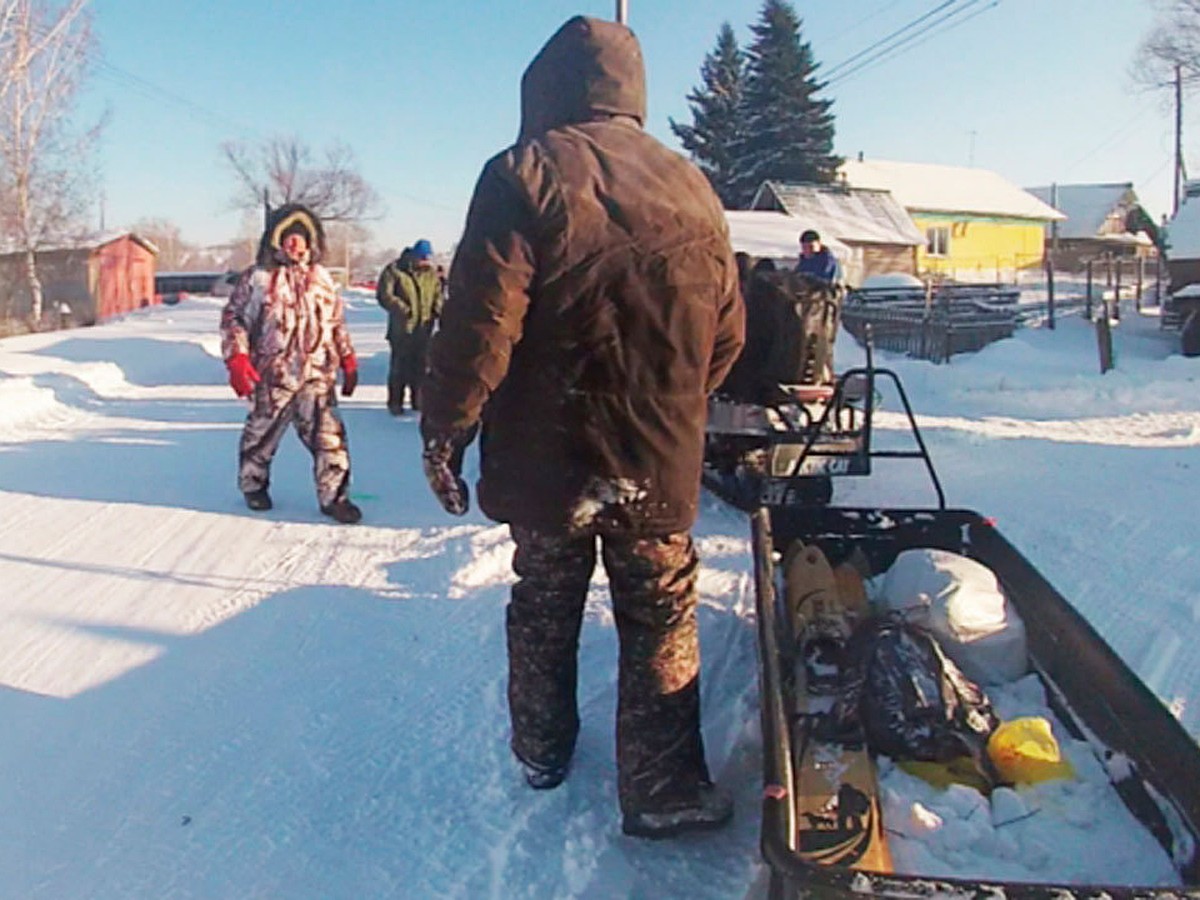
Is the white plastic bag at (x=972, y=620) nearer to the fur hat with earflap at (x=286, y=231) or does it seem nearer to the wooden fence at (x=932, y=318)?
the fur hat with earflap at (x=286, y=231)

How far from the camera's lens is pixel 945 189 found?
166ft

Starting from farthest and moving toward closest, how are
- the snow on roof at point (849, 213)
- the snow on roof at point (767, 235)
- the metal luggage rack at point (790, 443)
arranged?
the snow on roof at point (849, 213)
the snow on roof at point (767, 235)
the metal luggage rack at point (790, 443)

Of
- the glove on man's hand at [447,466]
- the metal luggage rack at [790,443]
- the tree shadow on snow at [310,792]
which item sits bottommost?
the tree shadow on snow at [310,792]

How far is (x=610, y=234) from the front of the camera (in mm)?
2373

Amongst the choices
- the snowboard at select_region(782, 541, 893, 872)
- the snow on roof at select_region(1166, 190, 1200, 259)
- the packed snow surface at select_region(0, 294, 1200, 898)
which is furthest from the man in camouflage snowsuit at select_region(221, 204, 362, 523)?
the snow on roof at select_region(1166, 190, 1200, 259)

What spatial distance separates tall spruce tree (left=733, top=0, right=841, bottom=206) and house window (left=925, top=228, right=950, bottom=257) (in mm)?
10145

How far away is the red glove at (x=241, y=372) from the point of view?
17.7 feet

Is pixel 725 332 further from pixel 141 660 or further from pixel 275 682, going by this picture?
pixel 141 660

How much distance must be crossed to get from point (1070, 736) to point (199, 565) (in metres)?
3.98

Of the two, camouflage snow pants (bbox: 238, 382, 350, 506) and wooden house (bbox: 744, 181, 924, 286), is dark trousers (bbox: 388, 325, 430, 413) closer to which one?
camouflage snow pants (bbox: 238, 382, 350, 506)

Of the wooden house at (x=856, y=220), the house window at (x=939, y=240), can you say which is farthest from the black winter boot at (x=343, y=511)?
the house window at (x=939, y=240)

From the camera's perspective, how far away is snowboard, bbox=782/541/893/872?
2328mm

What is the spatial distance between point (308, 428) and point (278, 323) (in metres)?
0.62

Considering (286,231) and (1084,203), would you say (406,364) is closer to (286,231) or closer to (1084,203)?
(286,231)
